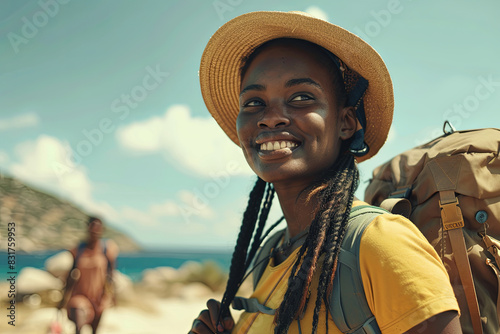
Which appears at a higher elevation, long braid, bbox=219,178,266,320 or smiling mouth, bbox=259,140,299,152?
smiling mouth, bbox=259,140,299,152

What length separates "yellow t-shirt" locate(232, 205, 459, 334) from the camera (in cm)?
125

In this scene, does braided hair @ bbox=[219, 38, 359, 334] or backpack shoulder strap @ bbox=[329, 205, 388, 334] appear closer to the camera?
backpack shoulder strap @ bbox=[329, 205, 388, 334]

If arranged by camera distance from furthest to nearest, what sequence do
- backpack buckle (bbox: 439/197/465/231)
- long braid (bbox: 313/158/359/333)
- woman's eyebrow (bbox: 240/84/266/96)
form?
1. woman's eyebrow (bbox: 240/84/266/96)
2. backpack buckle (bbox: 439/197/465/231)
3. long braid (bbox: 313/158/359/333)

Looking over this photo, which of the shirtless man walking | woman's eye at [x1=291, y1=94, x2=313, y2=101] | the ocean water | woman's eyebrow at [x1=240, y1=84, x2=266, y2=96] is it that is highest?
woman's eyebrow at [x1=240, y1=84, x2=266, y2=96]

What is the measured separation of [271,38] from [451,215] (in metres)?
1.33

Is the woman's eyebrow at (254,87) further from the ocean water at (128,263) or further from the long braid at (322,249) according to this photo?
the ocean water at (128,263)

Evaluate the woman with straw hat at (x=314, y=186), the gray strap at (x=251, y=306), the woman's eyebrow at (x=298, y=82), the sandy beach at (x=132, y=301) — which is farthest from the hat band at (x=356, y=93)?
the sandy beach at (x=132, y=301)

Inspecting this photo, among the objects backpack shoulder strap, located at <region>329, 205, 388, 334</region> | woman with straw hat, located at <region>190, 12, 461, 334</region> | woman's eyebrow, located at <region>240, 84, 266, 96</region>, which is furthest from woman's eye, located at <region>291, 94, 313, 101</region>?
backpack shoulder strap, located at <region>329, 205, 388, 334</region>

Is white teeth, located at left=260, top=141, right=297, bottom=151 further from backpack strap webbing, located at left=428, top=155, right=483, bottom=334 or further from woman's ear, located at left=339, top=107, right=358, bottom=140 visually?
backpack strap webbing, located at left=428, top=155, right=483, bottom=334

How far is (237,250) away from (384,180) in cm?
102

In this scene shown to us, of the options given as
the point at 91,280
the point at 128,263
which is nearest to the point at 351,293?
the point at 91,280

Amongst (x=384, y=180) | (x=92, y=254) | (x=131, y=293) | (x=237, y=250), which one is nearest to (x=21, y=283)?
(x=131, y=293)

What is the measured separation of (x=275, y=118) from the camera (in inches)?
73.1

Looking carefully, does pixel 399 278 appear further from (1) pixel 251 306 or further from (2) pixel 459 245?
(1) pixel 251 306
